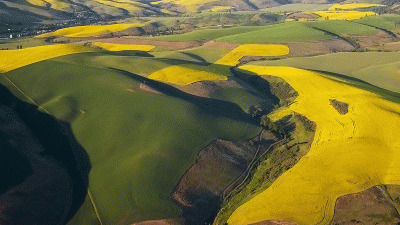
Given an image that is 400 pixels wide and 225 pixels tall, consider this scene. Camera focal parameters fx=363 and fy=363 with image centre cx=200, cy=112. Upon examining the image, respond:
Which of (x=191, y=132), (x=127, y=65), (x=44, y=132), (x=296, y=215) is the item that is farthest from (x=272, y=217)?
(x=127, y=65)

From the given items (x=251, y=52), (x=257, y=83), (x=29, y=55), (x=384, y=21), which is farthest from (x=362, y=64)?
(x=29, y=55)

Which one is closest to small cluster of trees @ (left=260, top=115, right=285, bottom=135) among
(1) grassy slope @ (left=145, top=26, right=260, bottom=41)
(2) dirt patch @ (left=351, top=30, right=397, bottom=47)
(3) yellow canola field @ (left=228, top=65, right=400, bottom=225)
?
(3) yellow canola field @ (left=228, top=65, right=400, bottom=225)

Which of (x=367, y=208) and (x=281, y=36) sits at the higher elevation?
(x=367, y=208)

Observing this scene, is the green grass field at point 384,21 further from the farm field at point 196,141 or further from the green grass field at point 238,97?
the green grass field at point 238,97

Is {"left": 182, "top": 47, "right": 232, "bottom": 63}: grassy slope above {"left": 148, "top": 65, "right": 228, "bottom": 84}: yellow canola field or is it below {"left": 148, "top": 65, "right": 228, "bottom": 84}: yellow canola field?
below

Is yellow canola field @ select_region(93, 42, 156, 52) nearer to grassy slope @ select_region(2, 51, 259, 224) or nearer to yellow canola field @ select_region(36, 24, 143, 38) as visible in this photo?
yellow canola field @ select_region(36, 24, 143, 38)

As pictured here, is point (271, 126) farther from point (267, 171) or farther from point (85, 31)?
point (85, 31)

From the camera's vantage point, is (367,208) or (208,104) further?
(208,104)
